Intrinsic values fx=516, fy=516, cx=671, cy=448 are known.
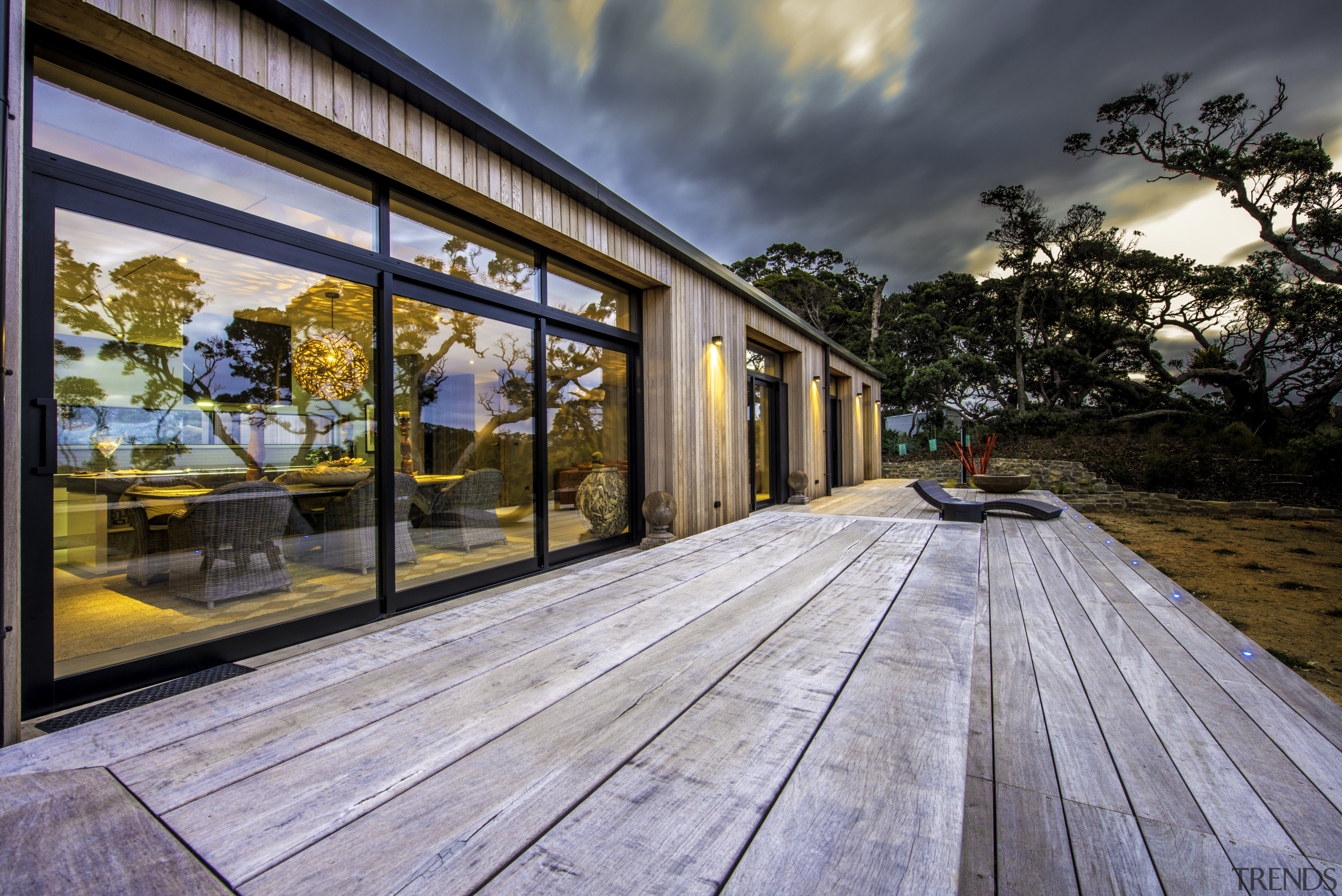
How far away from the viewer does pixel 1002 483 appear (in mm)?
7785

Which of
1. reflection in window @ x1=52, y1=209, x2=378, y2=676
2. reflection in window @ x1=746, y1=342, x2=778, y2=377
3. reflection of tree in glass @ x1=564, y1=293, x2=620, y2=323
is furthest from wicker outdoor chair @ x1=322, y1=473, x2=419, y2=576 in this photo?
reflection in window @ x1=746, y1=342, x2=778, y2=377

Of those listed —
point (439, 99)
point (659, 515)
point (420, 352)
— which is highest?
point (439, 99)

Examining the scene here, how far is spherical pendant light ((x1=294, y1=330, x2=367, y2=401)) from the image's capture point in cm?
272

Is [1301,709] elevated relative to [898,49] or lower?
lower

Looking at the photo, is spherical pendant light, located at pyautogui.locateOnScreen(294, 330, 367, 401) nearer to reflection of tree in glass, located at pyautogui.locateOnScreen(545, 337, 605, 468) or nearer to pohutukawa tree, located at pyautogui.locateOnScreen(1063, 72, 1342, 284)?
reflection of tree in glass, located at pyautogui.locateOnScreen(545, 337, 605, 468)

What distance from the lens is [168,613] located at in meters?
2.17

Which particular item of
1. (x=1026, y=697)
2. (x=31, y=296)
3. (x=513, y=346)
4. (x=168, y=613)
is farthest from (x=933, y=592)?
(x=31, y=296)

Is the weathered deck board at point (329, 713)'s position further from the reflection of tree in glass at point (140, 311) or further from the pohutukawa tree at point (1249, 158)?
the pohutukawa tree at point (1249, 158)

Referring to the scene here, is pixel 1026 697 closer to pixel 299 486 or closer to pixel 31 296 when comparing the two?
pixel 299 486

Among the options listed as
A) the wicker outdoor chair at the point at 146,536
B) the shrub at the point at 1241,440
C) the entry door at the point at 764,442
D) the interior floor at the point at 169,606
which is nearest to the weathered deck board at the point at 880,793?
the interior floor at the point at 169,606

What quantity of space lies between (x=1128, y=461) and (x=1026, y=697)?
16.5 meters

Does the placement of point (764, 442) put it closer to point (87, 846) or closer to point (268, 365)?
point (268, 365)

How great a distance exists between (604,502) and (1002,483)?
6.49 meters

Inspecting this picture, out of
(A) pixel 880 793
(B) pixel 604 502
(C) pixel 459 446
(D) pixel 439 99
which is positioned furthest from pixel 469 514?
(A) pixel 880 793
